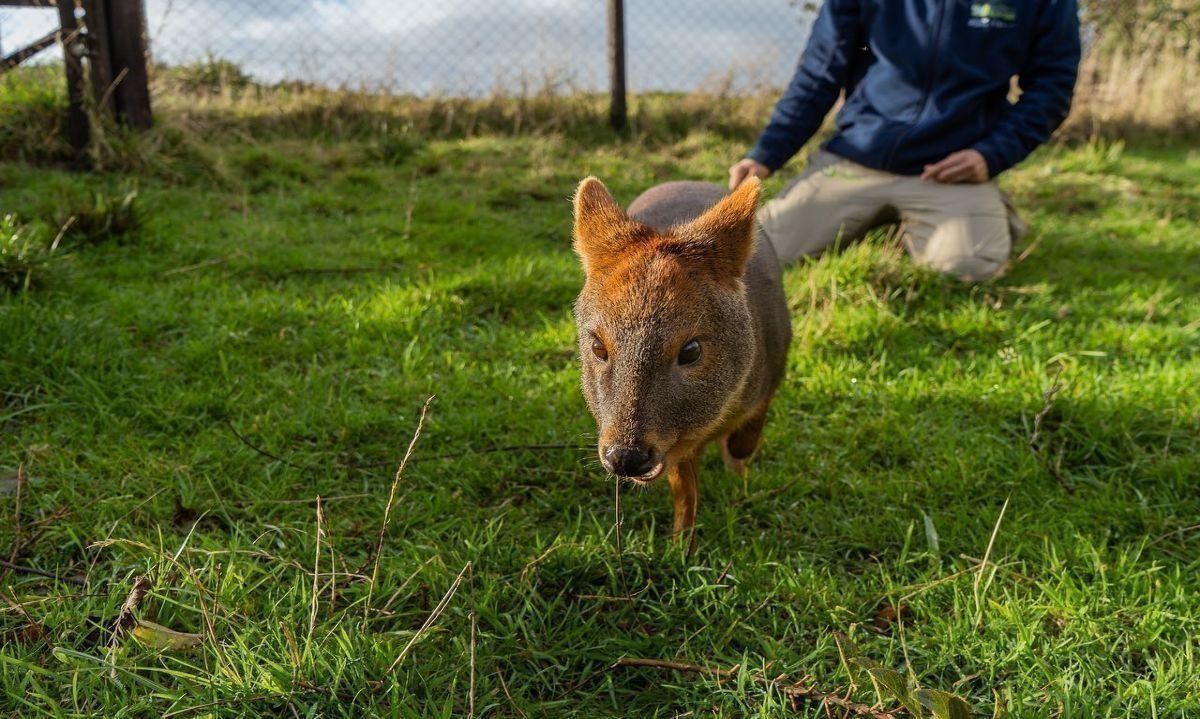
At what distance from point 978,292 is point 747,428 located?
2.76 meters

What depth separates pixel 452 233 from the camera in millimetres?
6156

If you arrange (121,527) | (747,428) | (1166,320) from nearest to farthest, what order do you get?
(121,527) → (747,428) → (1166,320)

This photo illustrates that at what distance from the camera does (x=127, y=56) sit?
276 inches

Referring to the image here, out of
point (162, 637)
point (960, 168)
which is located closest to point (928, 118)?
point (960, 168)

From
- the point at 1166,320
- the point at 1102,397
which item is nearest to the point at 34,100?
the point at 1102,397

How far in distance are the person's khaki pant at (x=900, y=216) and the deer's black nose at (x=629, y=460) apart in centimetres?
342

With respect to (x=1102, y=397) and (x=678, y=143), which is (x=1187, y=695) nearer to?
(x=1102, y=397)

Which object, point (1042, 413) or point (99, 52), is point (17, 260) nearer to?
point (99, 52)

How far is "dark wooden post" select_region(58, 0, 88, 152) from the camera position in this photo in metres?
6.61

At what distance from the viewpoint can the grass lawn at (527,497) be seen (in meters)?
2.18

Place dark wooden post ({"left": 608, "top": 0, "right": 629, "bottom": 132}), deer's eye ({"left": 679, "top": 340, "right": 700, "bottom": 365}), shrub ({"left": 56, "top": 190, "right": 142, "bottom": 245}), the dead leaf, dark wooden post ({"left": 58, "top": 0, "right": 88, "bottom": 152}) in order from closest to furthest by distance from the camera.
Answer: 1. the dead leaf
2. deer's eye ({"left": 679, "top": 340, "right": 700, "bottom": 365})
3. shrub ({"left": 56, "top": 190, "right": 142, "bottom": 245})
4. dark wooden post ({"left": 58, "top": 0, "right": 88, "bottom": 152})
5. dark wooden post ({"left": 608, "top": 0, "right": 629, "bottom": 132})

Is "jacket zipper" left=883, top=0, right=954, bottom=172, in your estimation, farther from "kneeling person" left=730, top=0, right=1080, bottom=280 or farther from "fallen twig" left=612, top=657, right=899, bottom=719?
"fallen twig" left=612, top=657, right=899, bottom=719

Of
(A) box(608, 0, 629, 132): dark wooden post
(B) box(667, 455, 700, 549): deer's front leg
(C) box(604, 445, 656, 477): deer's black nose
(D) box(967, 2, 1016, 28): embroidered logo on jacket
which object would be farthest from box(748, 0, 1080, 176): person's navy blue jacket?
(A) box(608, 0, 629, 132): dark wooden post

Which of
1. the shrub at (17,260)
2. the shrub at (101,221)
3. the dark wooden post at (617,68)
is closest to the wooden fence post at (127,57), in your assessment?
the shrub at (101,221)
